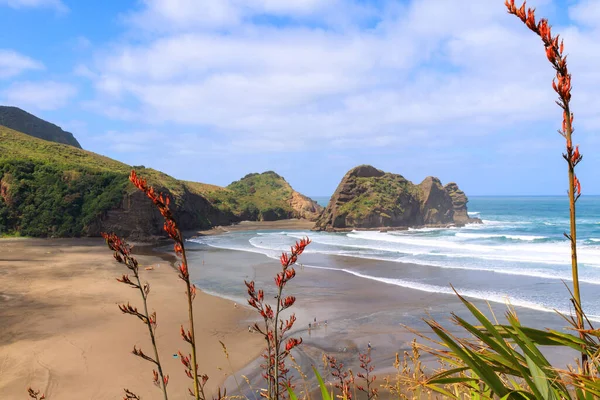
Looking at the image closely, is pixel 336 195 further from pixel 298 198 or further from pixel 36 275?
pixel 36 275

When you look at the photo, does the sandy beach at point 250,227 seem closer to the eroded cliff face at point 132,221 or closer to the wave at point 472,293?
the eroded cliff face at point 132,221

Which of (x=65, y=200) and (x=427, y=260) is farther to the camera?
(x=65, y=200)

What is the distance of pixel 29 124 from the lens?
105m

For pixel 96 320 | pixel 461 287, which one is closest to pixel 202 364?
pixel 96 320

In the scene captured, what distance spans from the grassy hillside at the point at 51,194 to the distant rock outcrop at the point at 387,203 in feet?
102

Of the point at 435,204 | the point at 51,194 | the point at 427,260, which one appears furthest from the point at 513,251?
the point at 51,194

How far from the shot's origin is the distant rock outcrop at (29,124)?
102 meters

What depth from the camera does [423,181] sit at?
7375cm

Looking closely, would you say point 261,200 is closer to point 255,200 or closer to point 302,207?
point 255,200

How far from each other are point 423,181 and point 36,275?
6273 cm

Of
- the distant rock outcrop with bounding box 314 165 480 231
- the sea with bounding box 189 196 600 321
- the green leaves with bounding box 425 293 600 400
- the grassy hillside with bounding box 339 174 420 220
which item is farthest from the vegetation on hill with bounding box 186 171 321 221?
the green leaves with bounding box 425 293 600 400

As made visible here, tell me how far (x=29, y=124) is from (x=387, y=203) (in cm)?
9432

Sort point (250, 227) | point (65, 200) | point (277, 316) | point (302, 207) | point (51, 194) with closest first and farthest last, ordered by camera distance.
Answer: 1. point (277, 316)
2. point (65, 200)
3. point (51, 194)
4. point (250, 227)
5. point (302, 207)

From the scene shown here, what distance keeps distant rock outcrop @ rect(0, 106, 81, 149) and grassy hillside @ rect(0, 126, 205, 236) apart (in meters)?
57.7
